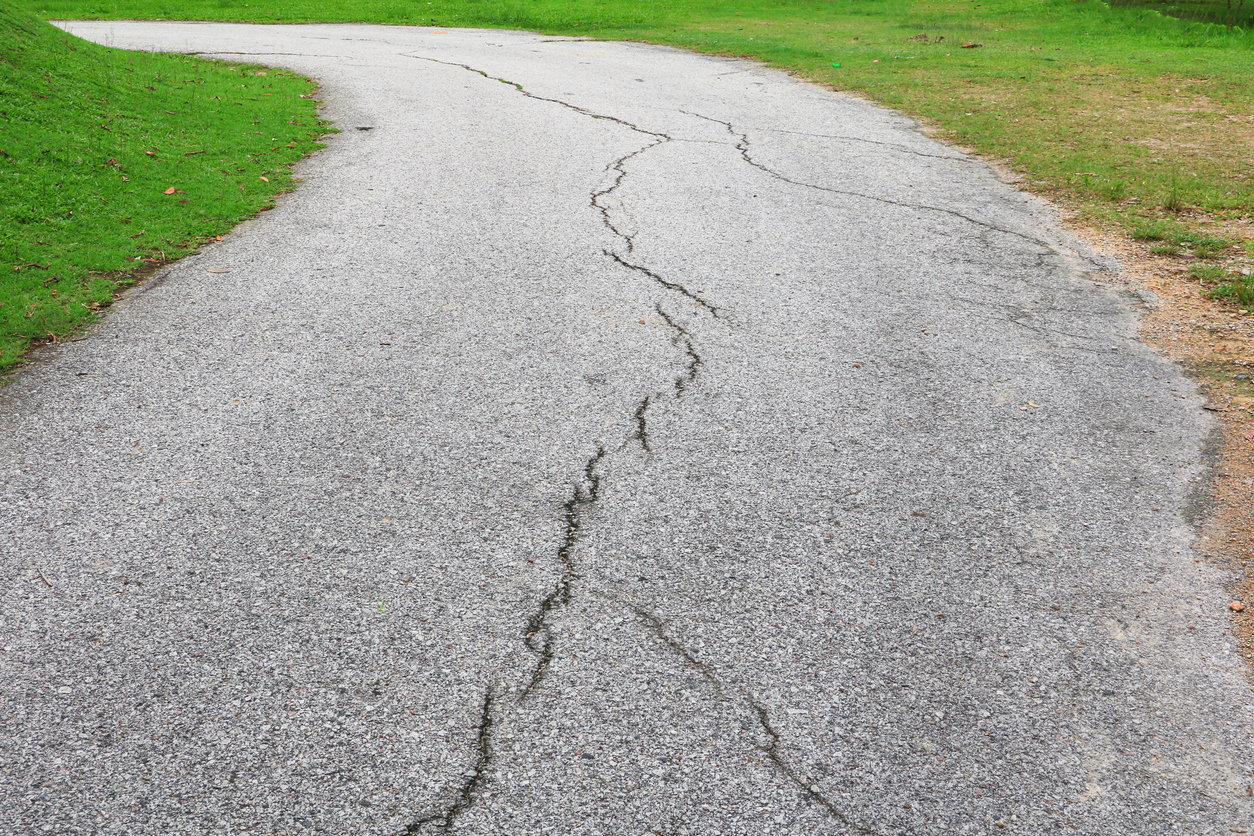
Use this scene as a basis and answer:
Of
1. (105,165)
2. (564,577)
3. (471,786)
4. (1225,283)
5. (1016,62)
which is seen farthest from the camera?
(1016,62)

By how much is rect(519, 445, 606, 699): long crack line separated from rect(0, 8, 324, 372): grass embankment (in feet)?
10.9

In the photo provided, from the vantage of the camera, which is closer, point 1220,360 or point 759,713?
→ point 759,713

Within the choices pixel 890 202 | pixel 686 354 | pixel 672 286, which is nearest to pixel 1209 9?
pixel 890 202

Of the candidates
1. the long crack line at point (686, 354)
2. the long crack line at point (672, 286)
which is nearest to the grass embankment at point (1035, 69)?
the long crack line at point (672, 286)

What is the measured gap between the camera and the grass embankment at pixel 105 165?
5445 mm

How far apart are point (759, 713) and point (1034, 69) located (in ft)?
52.3

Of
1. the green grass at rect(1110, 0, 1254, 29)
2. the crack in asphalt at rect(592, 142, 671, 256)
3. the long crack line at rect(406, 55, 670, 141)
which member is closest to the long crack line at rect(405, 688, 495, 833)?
the crack in asphalt at rect(592, 142, 671, 256)

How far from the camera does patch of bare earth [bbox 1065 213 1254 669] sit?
10.9ft

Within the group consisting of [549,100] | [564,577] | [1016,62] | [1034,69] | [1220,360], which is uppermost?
[1016,62]

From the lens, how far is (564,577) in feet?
10.3

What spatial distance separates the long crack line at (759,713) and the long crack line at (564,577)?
171 millimetres

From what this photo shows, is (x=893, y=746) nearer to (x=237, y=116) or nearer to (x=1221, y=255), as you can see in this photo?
(x=1221, y=255)

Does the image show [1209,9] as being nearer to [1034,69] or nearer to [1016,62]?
[1016,62]

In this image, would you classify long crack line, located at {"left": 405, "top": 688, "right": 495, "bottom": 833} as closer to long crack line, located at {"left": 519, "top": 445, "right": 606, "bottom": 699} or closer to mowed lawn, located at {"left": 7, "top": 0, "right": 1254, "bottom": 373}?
long crack line, located at {"left": 519, "top": 445, "right": 606, "bottom": 699}
